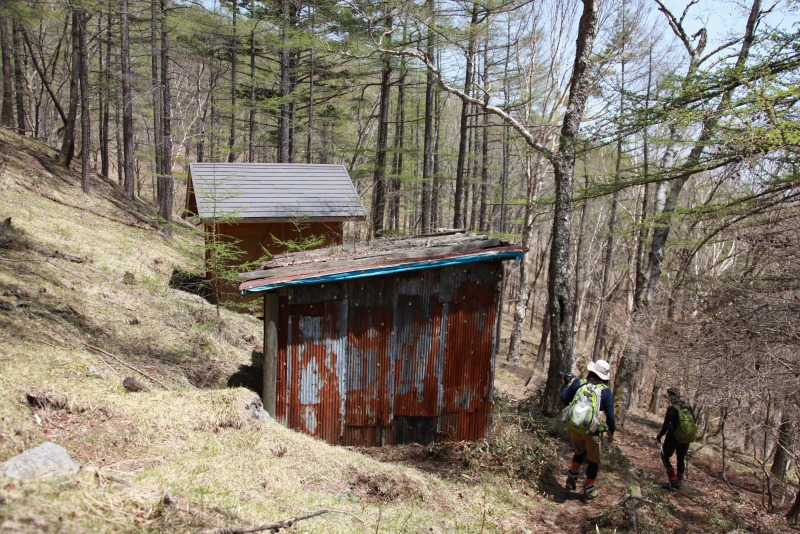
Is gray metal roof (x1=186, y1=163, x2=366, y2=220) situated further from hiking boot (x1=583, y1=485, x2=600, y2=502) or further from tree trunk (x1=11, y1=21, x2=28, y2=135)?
tree trunk (x1=11, y1=21, x2=28, y2=135)

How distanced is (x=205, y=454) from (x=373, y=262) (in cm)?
351

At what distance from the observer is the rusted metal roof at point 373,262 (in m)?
7.12

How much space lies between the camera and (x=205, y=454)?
5168mm

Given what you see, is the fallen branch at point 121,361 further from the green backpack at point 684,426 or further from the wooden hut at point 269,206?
the green backpack at point 684,426

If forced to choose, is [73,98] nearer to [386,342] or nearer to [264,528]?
[386,342]

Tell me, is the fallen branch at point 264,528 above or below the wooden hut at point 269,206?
below

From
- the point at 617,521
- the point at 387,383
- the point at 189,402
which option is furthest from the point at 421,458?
the point at 189,402

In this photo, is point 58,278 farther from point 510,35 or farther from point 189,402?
point 510,35

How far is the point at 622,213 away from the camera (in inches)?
1081

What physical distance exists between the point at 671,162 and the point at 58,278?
14036 millimetres

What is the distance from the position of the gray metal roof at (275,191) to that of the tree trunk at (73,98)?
22.7ft

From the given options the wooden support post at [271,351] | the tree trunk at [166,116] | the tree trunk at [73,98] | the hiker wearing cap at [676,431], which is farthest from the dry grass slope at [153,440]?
the tree trunk at [166,116]

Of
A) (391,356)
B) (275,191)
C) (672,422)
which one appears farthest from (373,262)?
(275,191)

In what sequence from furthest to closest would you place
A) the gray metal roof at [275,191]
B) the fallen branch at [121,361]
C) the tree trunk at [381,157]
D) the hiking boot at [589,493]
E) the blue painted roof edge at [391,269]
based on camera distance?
Answer: the tree trunk at [381,157] < the gray metal roof at [275,191] < the fallen branch at [121,361] < the blue painted roof edge at [391,269] < the hiking boot at [589,493]
